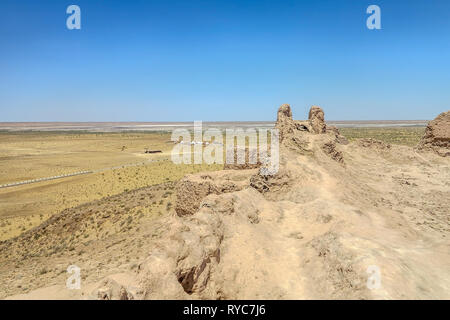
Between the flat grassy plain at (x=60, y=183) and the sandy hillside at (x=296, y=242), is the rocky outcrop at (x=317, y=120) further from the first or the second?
the flat grassy plain at (x=60, y=183)

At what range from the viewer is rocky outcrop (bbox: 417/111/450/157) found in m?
18.4

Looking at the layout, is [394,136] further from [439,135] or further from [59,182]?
[59,182]

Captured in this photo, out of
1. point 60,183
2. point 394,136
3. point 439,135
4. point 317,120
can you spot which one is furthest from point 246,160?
point 394,136

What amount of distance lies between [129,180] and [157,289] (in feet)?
87.3

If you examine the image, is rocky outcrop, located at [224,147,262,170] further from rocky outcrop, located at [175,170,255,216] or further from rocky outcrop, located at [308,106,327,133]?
rocky outcrop, located at [308,106,327,133]

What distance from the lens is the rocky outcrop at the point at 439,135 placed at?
60.5 feet

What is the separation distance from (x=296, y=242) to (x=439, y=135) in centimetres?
1693

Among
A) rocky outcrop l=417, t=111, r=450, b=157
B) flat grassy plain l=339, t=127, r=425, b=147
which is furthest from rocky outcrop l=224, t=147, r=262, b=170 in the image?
flat grassy plain l=339, t=127, r=425, b=147

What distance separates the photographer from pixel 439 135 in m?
18.7

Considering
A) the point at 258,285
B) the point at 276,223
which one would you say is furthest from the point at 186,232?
the point at 276,223

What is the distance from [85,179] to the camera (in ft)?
101

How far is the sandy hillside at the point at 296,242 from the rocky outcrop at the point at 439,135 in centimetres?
679

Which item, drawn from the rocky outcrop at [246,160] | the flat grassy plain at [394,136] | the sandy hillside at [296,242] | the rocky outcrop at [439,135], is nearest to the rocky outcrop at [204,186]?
the sandy hillside at [296,242]

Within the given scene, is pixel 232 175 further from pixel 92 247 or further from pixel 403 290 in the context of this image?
pixel 403 290
